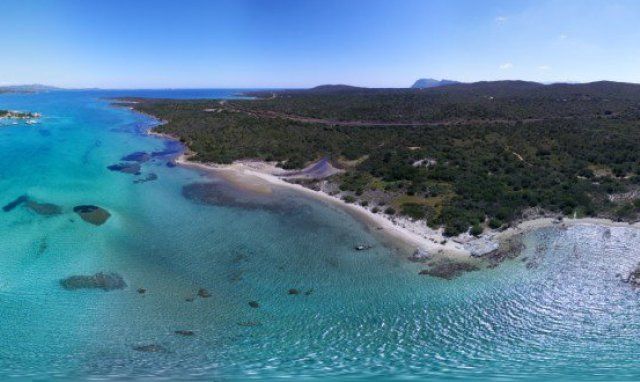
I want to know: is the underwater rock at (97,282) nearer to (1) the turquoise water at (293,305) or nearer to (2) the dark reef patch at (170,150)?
(1) the turquoise water at (293,305)

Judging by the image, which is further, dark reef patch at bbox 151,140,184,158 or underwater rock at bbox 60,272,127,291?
dark reef patch at bbox 151,140,184,158

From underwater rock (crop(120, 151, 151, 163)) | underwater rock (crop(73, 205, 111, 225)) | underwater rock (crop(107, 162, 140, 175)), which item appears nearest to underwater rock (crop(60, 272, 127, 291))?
underwater rock (crop(73, 205, 111, 225))

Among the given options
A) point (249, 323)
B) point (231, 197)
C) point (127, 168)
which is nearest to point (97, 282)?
point (249, 323)

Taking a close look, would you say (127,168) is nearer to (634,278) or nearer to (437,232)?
(437,232)

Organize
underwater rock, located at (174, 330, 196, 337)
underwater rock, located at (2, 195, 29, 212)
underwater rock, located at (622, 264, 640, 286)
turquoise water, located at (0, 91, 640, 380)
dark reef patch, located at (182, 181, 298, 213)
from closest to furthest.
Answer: turquoise water, located at (0, 91, 640, 380)
underwater rock, located at (174, 330, 196, 337)
underwater rock, located at (622, 264, 640, 286)
underwater rock, located at (2, 195, 29, 212)
dark reef patch, located at (182, 181, 298, 213)

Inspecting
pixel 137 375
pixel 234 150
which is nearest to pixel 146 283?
pixel 137 375

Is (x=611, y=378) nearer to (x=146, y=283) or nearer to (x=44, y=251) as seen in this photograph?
(x=146, y=283)

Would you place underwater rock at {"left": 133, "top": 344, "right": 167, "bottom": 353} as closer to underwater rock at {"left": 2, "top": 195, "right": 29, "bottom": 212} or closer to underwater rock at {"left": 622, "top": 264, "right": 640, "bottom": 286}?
underwater rock at {"left": 622, "top": 264, "right": 640, "bottom": 286}
